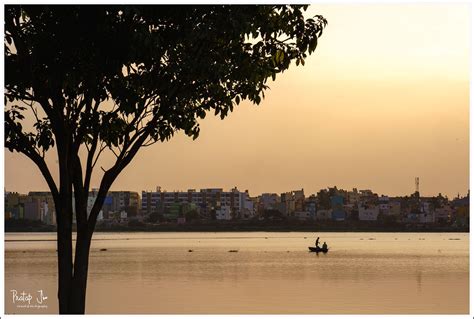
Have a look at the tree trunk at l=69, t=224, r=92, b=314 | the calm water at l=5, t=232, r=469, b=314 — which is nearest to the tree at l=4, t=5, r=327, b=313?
the tree trunk at l=69, t=224, r=92, b=314

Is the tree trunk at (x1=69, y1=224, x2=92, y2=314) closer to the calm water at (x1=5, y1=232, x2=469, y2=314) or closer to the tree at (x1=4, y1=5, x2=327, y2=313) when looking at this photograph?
the tree at (x1=4, y1=5, x2=327, y2=313)

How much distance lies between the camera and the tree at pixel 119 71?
12.5m

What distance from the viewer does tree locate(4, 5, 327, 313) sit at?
12.5 metres

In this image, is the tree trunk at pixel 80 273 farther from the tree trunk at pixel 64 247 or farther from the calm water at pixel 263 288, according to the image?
the calm water at pixel 263 288

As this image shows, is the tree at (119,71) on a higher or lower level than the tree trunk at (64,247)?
higher

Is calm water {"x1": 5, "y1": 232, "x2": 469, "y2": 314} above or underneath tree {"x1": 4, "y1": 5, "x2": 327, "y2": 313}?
underneath

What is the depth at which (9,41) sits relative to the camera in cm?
1304

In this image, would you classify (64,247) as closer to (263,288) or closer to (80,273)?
(80,273)


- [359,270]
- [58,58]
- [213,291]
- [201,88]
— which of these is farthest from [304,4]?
[359,270]

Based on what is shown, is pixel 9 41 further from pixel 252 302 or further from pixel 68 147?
pixel 252 302

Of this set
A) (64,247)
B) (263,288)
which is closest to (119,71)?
(64,247)

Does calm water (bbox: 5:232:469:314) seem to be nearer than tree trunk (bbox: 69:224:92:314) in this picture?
No

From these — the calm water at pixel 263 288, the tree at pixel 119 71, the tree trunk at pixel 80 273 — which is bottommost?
the calm water at pixel 263 288

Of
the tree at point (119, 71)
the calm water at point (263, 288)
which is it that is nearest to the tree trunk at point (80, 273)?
the tree at point (119, 71)
